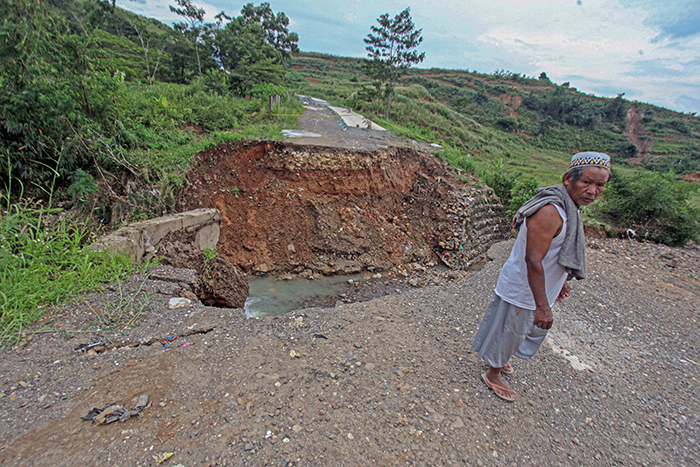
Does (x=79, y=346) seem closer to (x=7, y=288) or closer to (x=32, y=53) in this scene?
(x=7, y=288)

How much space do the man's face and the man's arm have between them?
224 mm

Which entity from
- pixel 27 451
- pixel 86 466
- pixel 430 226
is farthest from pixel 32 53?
pixel 430 226

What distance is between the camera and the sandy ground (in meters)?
1.82

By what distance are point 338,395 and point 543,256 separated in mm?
1708

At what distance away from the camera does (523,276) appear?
2029mm

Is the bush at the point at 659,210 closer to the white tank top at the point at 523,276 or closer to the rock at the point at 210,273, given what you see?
the white tank top at the point at 523,276

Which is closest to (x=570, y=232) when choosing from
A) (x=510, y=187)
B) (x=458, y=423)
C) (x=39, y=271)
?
(x=458, y=423)

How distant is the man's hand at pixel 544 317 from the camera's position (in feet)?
6.30

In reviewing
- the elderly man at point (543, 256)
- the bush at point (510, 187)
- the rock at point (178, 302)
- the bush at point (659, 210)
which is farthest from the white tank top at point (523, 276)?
the bush at point (659, 210)

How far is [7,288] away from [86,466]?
198 cm

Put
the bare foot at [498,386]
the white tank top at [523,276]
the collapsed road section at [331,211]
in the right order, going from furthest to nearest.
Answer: the collapsed road section at [331,211] < the bare foot at [498,386] < the white tank top at [523,276]

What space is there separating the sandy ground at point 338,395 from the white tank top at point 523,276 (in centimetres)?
85

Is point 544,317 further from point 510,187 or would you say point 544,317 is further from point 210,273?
point 510,187

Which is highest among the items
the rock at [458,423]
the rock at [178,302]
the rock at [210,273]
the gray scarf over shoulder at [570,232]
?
the gray scarf over shoulder at [570,232]
